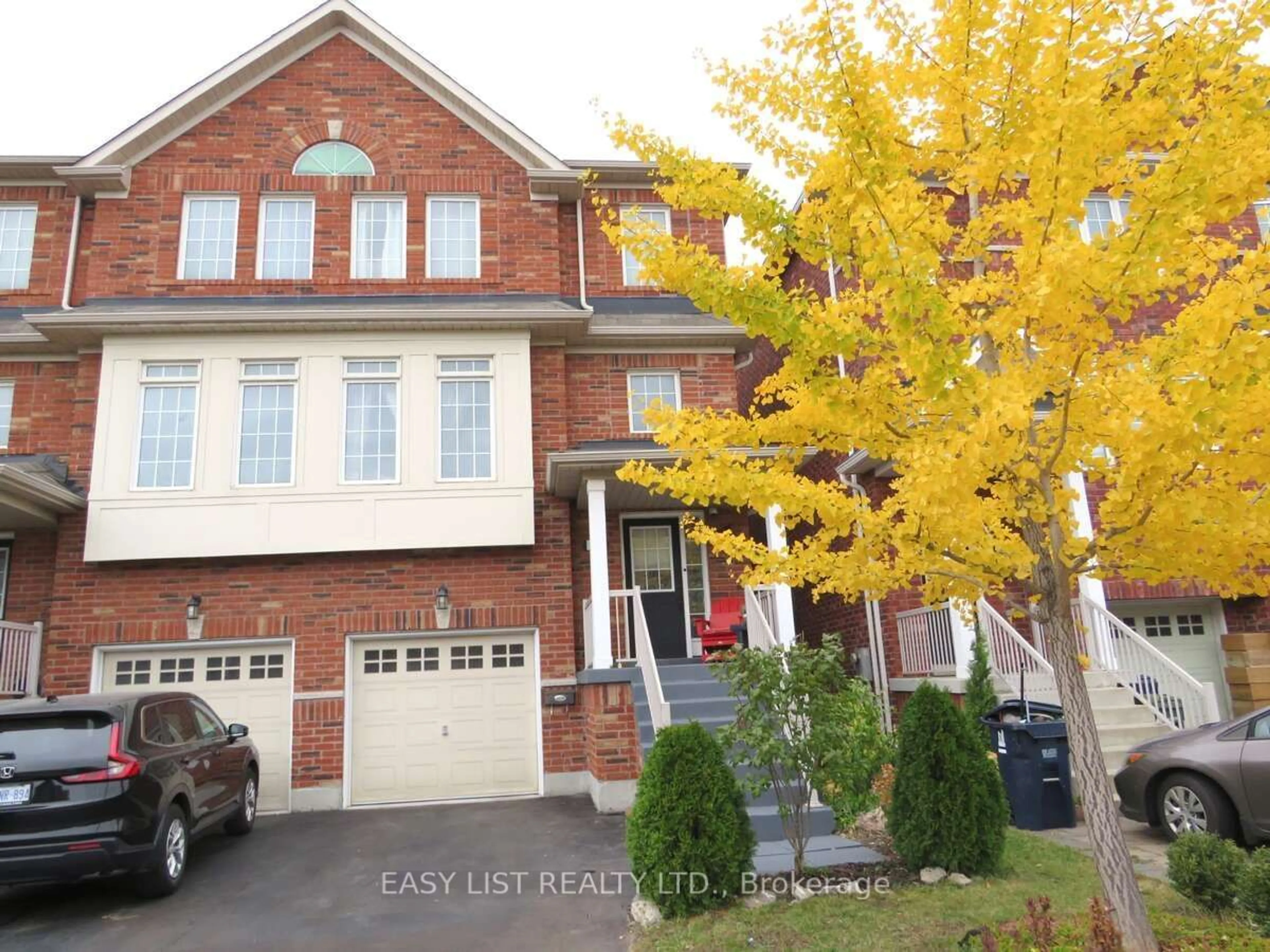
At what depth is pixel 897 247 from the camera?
4.20 metres

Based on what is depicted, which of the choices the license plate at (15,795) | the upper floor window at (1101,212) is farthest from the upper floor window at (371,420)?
the upper floor window at (1101,212)

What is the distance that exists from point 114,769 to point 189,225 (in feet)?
29.0

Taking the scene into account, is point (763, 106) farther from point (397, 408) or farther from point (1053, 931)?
point (397, 408)

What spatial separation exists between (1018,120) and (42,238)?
13289 mm

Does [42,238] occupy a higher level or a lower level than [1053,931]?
higher

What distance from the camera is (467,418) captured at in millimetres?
11828

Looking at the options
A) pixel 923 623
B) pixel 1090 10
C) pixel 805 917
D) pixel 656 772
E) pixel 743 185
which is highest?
pixel 1090 10

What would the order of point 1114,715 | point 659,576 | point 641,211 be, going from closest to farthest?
point 1114,715
point 659,576
point 641,211

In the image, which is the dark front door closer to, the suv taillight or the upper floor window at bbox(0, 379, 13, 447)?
the suv taillight

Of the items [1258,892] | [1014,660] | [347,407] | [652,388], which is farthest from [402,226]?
[1258,892]

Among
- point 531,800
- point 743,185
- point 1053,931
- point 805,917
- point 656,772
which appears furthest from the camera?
point 531,800

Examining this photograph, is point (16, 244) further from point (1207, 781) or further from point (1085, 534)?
point (1207, 781)

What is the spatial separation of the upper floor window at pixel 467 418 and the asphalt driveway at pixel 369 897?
15.2ft

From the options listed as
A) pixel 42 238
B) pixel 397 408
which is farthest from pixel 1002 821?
pixel 42 238
